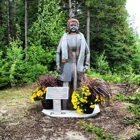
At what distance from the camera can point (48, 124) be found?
4172 mm

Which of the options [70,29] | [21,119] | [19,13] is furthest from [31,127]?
[19,13]

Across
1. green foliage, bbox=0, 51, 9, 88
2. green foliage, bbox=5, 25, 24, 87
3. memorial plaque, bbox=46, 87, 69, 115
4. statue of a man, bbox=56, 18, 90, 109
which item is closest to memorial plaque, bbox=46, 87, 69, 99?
memorial plaque, bbox=46, 87, 69, 115

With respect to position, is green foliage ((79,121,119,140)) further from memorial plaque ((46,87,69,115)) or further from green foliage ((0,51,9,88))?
green foliage ((0,51,9,88))

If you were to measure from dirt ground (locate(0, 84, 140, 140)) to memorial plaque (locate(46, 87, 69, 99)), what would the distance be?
1.38 feet

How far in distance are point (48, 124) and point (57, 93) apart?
0.75 meters

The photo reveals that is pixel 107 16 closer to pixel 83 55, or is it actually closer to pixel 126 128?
pixel 83 55

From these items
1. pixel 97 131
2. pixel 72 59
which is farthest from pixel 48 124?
pixel 72 59

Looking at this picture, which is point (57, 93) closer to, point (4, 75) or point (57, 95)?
point (57, 95)

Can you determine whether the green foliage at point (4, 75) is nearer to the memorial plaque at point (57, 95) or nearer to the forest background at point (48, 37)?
the forest background at point (48, 37)

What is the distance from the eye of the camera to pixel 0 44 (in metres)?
10.3

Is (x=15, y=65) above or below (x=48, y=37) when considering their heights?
below

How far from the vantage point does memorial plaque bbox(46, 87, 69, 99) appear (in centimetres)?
466

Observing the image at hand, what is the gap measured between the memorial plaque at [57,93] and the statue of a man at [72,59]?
1.12 feet

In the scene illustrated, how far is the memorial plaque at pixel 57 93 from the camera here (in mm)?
4664
